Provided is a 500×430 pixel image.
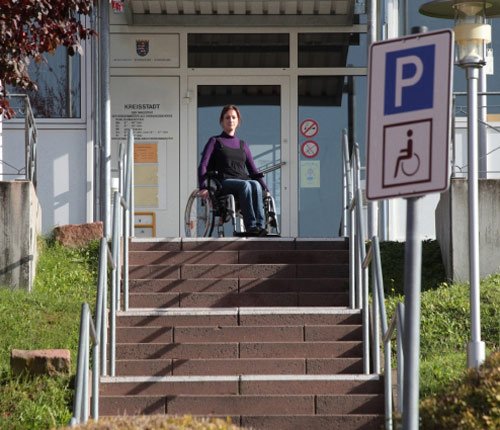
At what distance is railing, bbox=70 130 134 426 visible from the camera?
895 centimetres

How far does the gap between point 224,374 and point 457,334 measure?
7.07 ft

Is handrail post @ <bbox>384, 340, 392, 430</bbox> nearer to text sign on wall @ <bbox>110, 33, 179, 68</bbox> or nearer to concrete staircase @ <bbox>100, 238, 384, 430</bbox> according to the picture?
concrete staircase @ <bbox>100, 238, 384, 430</bbox>

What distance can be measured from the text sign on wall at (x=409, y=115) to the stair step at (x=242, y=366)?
16.2 feet

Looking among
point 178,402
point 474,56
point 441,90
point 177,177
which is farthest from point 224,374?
point 177,177

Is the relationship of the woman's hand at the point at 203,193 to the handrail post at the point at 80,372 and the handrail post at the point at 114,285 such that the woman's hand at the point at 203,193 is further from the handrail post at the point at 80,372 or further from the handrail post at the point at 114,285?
the handrail post at the point at 80,372

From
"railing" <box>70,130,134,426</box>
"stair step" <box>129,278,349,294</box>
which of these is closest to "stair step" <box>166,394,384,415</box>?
"railing" <box>70,130,134,426</box>

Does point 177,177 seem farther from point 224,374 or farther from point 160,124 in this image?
point 224,374

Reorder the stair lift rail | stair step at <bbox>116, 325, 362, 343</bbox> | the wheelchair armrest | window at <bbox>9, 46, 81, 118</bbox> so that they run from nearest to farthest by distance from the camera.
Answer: the stair lift rail < stair step at <bbox>116, 325, 362, 343</bbox> < the wheelchair armrest < window at <bbox>9, 46, 81, 118</bbox>

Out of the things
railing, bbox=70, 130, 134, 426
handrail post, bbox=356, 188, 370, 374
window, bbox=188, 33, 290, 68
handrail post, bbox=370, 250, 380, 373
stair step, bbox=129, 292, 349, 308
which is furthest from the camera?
window, bbox=188, 33, 290, 68

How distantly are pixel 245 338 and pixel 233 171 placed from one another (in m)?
2.99

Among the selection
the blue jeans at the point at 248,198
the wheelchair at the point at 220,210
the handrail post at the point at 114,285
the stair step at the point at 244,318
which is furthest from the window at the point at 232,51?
the stair step at the point at 244,318

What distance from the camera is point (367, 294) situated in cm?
1153

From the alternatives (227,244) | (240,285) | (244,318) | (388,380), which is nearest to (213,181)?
(227,244)

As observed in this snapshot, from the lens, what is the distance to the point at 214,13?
1850cm
